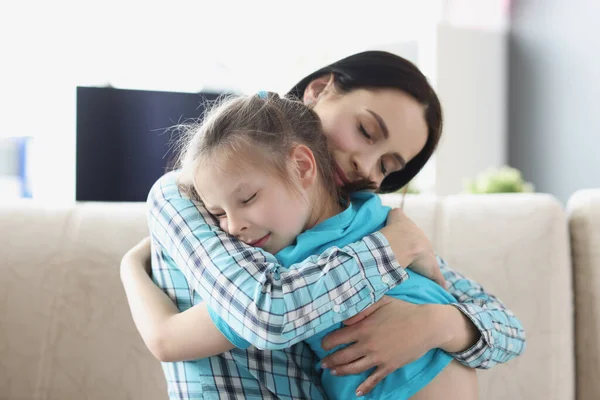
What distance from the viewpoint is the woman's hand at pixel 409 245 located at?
0.99m

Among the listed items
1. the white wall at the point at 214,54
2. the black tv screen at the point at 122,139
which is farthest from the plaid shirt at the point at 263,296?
the white wall at the point at 214,54

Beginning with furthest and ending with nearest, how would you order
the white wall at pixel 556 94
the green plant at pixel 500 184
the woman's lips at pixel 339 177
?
1. the white wall at pixel 556 94
2. the green plant at pixel 500 184
3. the woman's lips at pixel 339 177

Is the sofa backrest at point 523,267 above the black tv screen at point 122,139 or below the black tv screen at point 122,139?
below

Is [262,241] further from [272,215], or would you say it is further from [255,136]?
[255,136]

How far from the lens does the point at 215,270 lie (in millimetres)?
915

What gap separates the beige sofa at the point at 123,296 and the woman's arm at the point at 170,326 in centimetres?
40

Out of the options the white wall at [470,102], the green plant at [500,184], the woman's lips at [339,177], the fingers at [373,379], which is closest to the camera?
the fingers at [373,379]

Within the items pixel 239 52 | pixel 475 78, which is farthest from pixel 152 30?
pixel 475 78

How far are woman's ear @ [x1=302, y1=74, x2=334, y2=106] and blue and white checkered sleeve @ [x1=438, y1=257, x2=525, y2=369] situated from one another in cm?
41

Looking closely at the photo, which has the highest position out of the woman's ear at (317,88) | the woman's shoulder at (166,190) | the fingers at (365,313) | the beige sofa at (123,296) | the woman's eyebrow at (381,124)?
the woman's ear at (317,88)

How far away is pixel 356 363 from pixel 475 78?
3.44 metres

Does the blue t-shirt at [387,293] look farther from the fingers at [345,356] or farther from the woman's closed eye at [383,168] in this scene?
the woman's closed eye at [383,168]

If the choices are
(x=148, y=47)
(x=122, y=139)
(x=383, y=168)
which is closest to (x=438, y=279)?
(x=383, y=168)

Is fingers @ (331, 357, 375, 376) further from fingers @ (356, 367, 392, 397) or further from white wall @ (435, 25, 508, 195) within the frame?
white wall @ (435, 25, 508, 195)
